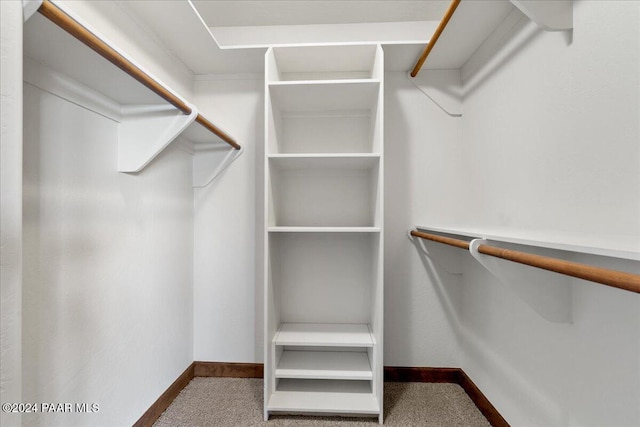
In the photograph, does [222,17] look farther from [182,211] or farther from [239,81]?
[182,211]

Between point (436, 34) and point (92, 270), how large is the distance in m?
1.60

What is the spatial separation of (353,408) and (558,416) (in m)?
0.77

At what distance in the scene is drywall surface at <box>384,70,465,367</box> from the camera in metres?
1.77

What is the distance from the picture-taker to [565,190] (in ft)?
3.21

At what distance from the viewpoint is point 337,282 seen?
1.80 metres

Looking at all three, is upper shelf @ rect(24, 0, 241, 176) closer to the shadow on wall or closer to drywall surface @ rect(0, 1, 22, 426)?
drywall surface @ rect(0, 1, 22, 426)

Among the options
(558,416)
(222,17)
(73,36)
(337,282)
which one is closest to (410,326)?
(337,282)

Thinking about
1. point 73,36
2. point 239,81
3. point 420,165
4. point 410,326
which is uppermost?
point 239,81

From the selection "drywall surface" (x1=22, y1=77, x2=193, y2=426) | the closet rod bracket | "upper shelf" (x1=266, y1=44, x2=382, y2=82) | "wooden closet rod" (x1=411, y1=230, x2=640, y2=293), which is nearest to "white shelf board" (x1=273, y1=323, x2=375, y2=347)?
"drywall surface" (x1=22, y1=77, x2=193, y2=426)

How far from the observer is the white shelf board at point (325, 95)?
1.44 m

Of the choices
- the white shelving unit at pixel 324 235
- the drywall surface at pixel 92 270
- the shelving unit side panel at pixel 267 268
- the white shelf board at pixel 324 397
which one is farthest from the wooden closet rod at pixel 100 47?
the white shelf board at pixel 324 397

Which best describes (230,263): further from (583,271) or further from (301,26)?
(583,271)

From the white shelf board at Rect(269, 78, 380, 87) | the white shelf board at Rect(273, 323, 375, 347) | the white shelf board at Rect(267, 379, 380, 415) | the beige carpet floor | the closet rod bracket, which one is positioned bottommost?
the beige carpet floor

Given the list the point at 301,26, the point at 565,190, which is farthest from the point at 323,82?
the point at 565,190
